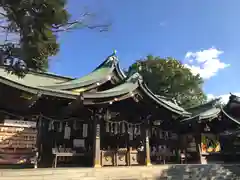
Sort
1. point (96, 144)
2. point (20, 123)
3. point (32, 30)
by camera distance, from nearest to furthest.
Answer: point (32, 30) < point (96, 144) < point (20, 123)

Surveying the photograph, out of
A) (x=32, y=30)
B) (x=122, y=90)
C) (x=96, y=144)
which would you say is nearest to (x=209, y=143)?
(x=122, y=90)

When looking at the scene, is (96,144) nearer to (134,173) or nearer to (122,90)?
(134,173)

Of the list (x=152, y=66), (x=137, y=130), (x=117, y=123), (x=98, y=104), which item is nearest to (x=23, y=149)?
(x=98, y=104)

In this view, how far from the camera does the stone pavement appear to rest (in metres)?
8.27

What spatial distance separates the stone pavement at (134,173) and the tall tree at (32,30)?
4.25 m

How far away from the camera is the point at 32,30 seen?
18.6ft

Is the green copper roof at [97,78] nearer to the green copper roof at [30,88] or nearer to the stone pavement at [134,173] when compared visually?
the green copper roof at [30,88]

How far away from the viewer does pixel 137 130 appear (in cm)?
1391

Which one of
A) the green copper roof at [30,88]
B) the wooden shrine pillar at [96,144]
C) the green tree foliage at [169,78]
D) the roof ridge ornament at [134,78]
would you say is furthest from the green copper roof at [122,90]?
the green tree foliage at [169,78]

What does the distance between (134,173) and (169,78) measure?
31693 millimetres

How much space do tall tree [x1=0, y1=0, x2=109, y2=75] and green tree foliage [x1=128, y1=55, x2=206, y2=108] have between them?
34.8 meters

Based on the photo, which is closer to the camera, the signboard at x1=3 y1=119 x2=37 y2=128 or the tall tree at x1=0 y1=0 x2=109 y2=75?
the tall tree at x1=0 y1=0 x2=109 y2=75

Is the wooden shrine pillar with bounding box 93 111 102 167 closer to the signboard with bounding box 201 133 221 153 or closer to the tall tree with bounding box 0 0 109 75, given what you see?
the tall tree with bounding box 0 0 109 75

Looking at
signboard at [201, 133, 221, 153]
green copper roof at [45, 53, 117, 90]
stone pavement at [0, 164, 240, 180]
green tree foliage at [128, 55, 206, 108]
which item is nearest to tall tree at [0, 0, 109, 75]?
stone pavement at [0, 164, 240, 180]
